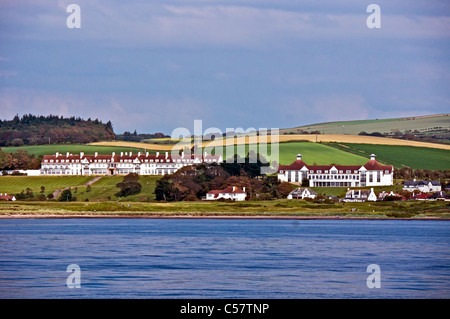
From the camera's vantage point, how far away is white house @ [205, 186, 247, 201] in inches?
4683

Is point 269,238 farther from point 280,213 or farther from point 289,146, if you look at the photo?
point 289,146

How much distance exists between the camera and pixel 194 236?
67.1 meters

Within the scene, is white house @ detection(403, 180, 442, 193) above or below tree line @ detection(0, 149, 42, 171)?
below

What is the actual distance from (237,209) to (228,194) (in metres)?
18.3

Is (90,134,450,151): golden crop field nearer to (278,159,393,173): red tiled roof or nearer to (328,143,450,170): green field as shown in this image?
(328,143,450,170): green field

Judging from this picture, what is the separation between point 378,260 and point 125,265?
16.0m

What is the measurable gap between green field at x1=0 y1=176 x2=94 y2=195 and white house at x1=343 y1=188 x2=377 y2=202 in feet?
157

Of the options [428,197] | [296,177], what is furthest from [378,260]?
[296,177]

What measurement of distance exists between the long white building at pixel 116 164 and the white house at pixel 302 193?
1692 inches

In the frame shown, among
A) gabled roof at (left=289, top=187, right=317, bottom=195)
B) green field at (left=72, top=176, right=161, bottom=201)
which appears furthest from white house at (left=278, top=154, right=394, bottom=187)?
green field at (left=72, top=176, right=161, bottom=201)

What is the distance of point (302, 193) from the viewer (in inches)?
4742

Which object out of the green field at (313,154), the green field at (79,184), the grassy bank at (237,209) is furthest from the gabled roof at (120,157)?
the grassy bank at (237,209)

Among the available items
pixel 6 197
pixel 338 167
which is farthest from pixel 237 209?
pixel 338 167

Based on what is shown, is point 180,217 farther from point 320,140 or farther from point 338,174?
point 320,140
